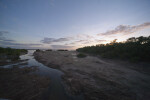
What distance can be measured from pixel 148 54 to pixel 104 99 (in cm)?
1208

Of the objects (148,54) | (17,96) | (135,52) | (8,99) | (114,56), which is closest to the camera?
(8,99)

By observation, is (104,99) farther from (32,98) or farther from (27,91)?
(27,91)

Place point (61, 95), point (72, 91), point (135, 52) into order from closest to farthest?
point (61, 95), point (72, 91), point (135, 52)

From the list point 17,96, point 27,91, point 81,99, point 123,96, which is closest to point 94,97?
point 81,99

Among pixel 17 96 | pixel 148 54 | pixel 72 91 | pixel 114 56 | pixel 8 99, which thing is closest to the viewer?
pixel 8 99

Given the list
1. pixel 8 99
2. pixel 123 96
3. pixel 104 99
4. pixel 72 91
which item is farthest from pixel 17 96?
pixel 123 96

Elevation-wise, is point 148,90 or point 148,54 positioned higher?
point 148,54

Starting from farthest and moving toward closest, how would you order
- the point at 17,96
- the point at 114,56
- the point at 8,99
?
1. the point at 114,56
2. the point at 17,96
3. the point at 8,99

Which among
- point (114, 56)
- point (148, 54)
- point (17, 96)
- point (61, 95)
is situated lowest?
point (61, 95)

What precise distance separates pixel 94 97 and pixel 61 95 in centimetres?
227

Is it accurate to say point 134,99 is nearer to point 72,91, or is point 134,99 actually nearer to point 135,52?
point 72,91

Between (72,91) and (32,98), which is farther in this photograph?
(72,91)

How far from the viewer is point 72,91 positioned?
4031 mm

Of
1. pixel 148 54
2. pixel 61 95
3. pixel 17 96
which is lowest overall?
pixel 61 95
